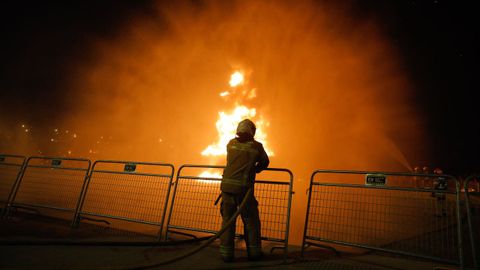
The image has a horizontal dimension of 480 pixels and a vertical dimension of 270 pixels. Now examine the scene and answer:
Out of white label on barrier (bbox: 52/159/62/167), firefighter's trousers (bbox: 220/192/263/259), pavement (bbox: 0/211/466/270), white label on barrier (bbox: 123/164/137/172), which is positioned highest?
white label on barrier (bbox: 123/164/137/172)

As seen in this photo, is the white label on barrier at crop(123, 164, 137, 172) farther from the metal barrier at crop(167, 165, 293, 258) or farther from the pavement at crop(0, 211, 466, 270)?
the pavement at crop(0, 211, 466, 270)

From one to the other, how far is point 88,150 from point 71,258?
139 ft

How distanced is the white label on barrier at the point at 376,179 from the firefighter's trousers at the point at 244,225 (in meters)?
2.00

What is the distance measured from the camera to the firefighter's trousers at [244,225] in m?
3.81

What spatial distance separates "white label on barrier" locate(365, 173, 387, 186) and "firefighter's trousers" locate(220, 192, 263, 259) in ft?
6.57

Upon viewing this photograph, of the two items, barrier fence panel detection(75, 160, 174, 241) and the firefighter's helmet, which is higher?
the firefighter's helmet

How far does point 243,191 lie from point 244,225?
540 mm

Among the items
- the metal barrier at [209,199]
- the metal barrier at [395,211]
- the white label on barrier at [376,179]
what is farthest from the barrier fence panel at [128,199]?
the white label on barrier at [376,179]

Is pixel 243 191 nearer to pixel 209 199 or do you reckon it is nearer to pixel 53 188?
pixel 209 199

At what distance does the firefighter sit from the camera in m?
3.84

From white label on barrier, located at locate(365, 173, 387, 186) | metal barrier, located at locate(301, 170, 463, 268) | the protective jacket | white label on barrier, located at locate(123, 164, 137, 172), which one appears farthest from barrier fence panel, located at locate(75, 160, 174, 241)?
white label on barrier, located at locate(365, 173, 387, 186)

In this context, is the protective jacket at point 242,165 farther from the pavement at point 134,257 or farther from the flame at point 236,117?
the flame at point 236,117

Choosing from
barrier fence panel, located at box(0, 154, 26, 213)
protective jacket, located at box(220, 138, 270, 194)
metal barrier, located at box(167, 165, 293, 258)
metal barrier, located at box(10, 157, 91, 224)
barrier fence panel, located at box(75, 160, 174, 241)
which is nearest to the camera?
protective jacket, located at box(220, 138, 270, 194)

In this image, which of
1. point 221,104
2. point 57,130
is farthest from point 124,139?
point 57,130
